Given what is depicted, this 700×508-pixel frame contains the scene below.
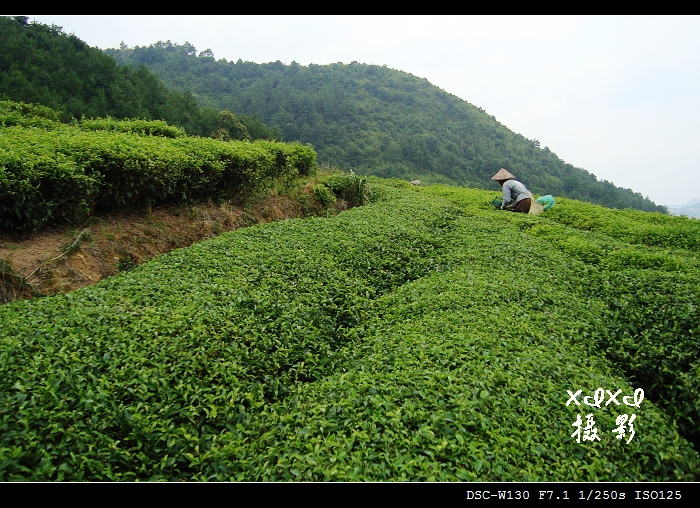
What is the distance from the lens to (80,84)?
25.0 m

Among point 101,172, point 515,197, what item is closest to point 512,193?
point 515,197

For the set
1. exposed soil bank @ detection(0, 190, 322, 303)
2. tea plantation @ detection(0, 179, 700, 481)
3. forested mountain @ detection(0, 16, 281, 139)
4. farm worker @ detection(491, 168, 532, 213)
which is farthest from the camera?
forested mountain @ detection(0, 16, 281, 139)

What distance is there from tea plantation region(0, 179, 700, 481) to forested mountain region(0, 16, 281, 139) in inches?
671

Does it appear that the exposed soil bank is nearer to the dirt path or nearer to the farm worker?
the dirt path

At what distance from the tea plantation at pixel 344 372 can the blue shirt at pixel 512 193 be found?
549 cm

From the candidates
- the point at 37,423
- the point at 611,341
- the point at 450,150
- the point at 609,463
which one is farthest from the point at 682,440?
the point at 450,150

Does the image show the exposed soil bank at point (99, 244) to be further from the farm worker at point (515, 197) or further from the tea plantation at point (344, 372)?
the farm worker at point (515, 197)

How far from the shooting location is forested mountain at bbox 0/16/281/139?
840 inches

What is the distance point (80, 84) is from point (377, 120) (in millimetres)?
38979

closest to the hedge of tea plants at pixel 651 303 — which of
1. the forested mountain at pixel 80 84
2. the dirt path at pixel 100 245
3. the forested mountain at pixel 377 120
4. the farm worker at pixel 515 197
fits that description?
the farm worker at pixel 515 197

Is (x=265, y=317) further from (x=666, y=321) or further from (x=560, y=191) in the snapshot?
(x=560, y=191)

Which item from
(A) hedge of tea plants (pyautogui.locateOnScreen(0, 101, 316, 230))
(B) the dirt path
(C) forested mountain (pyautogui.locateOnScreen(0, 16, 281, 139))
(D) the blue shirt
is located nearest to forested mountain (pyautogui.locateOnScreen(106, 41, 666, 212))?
(C) forested mountain (pyautogui.locateOnScreen(0, 16, 281, 139))

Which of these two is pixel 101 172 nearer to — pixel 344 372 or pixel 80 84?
pixel 344 372

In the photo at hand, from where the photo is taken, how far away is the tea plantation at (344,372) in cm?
260
